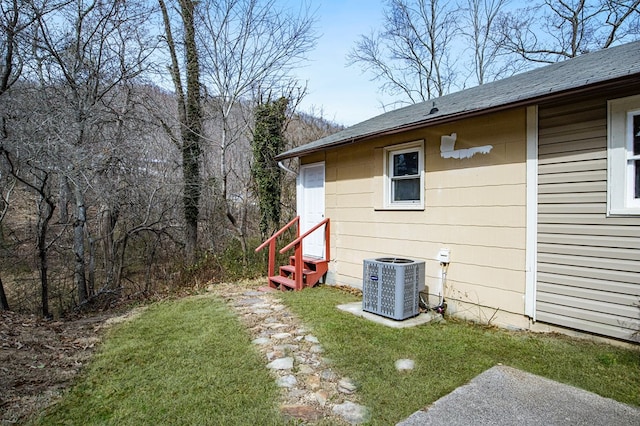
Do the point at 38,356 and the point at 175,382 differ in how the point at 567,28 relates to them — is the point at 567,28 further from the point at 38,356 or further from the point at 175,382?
the point at 38,356

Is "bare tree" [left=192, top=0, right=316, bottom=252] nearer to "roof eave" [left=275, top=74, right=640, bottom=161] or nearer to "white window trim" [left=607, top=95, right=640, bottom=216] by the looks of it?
"roof eave" [left=275, top=74, right=640, bottom=161]

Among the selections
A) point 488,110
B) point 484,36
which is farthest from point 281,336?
point 484,36

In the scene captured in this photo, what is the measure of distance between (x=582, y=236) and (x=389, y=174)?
2.71m

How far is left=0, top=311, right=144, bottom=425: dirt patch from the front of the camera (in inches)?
105

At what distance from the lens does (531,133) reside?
3859mm

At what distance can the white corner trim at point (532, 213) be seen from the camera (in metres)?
3.83

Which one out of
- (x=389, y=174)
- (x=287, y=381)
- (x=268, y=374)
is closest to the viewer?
Answer: (x=287, y=381)

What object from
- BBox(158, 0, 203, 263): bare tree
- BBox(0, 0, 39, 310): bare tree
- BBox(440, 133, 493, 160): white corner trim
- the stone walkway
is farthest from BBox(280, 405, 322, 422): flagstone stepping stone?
BBox(158, 0, 203, 263): bare tree

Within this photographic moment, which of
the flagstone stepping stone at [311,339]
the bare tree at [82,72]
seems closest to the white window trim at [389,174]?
the flagstone stepping stone at [311,339]

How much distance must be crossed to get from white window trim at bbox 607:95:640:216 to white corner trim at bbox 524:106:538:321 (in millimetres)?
624

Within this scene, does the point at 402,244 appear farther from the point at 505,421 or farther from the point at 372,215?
the point at 505,421

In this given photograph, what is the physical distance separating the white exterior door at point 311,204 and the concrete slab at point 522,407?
4.40 m

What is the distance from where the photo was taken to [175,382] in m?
2.96

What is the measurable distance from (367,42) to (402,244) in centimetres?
1451
